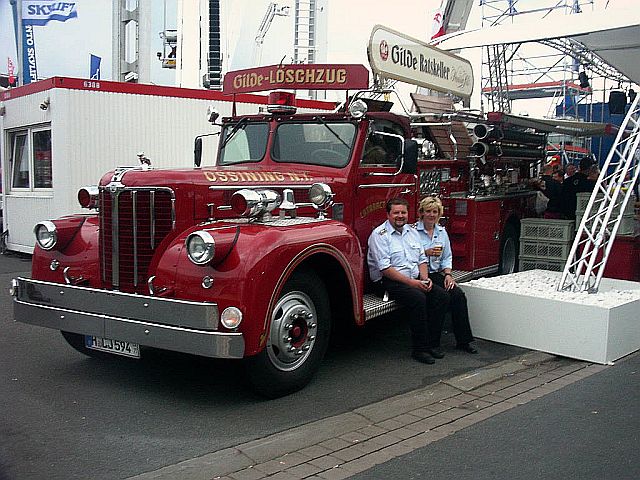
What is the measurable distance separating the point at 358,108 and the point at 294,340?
230cm

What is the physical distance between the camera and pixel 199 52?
20578 millimetres

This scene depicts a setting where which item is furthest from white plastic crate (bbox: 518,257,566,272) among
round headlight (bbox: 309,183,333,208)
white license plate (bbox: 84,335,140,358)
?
white license plate (bbox: 84,335,140,358)

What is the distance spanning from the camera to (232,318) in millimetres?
4762

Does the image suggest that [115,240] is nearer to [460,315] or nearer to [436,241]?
[436,241]

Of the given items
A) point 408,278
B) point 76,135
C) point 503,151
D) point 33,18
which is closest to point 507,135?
point 503,151

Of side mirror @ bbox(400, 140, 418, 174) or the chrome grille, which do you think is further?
side mirror @ bbox(400, 140, 418, 174)

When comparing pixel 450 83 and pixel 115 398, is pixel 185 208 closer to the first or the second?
pixel 115 398

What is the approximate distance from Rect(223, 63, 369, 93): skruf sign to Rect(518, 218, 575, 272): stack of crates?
158 inches

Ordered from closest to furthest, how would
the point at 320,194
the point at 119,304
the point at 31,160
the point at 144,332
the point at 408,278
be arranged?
the point at 144,332 < the point at 119,304 < the point at 320,194 < the point at 408,278 < the point at 31,160

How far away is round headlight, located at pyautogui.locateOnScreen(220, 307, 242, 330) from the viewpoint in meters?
4.75

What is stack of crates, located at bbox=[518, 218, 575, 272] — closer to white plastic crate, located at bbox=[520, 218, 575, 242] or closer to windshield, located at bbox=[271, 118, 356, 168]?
white plastic crate, located at bbox=[520, 218, 575, 242]

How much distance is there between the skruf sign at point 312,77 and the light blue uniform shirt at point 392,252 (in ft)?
4.45

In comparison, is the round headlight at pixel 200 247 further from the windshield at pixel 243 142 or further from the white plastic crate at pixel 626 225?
the white plastic crate at pixel 626 225

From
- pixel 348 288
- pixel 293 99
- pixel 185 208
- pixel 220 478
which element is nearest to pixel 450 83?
pixel 293 99
